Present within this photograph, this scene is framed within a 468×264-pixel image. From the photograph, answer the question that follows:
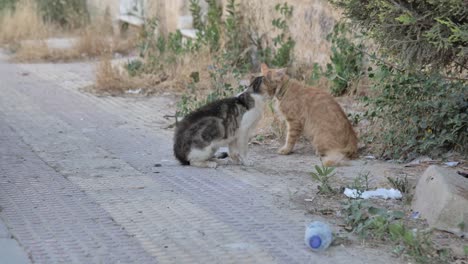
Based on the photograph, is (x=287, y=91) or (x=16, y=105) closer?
(x=287, y=91)

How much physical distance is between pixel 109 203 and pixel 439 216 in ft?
8.81

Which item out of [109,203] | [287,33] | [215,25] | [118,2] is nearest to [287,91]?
[109,203]

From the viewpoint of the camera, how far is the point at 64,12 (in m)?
20.2

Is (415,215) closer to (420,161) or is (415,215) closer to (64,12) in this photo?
(420,161)

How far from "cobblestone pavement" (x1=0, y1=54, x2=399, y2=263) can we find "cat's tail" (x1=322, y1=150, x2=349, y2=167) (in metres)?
0.67

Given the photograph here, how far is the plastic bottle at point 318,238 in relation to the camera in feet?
18.4

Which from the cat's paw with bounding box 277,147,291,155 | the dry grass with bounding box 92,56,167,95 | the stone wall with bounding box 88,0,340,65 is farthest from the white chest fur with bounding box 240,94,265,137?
the dry grass with bounding box 92,56,167,95

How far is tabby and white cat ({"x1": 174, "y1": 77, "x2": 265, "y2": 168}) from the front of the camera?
26.6 ft

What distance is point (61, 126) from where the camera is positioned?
1051cm

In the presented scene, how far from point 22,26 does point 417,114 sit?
12.0 metres

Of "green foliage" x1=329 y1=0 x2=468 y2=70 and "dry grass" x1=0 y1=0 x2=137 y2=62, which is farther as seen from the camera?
"dry grass" x1=0 y1=0 x2=137 y2=62

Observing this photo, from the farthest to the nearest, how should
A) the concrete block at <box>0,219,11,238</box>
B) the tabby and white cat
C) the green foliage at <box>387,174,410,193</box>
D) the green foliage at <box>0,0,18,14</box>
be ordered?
the green foliage at <box>0,0,18,14</box>
the tabby and white cat
the green foliage at <box>387,174,410,193</box>
the concrete block at <box>0,219,11,238</box>

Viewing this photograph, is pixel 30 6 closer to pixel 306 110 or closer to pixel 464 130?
pixel 306 110

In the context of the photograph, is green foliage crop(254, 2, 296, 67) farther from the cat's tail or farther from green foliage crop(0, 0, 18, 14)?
green foliage crop(0, 0, 18, 14)
